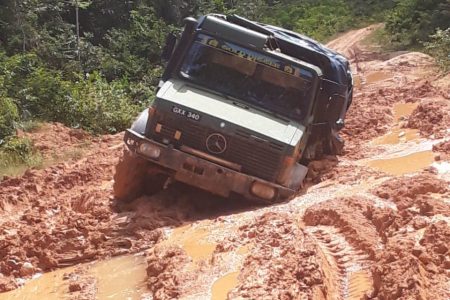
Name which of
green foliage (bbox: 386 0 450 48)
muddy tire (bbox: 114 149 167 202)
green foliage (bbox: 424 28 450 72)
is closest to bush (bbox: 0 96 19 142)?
muddy tire (bbox: 114 149 167 202)

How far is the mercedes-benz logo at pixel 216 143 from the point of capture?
7531 mm

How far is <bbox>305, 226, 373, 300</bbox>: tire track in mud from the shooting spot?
4660 millimetres

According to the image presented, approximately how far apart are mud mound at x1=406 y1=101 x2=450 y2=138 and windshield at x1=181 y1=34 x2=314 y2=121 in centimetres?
317

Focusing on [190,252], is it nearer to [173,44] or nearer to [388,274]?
[388,274]

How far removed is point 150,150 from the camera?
7.54 m

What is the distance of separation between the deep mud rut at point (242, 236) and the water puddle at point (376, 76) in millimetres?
8340

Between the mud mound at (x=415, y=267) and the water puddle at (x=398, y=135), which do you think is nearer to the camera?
the mud mound at (x=415, y=267)

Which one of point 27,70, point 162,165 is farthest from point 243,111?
point 27,70

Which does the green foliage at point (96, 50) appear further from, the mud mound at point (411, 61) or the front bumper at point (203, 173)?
the front bumper at point (203, 173)

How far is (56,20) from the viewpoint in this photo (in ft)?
68.5

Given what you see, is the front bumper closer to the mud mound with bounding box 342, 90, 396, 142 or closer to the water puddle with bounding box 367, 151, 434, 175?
the water puddle with bounding box 367, 151, 434, 175

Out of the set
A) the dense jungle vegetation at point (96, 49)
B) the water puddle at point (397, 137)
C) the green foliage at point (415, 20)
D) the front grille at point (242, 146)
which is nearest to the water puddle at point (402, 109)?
the water puddle at point (397, 137)

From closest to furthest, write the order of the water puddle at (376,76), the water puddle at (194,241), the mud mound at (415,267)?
the mud mound at (415,267), the water puddle at (194,241), the water puddle at (376,76)

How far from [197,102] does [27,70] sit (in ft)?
33.8
